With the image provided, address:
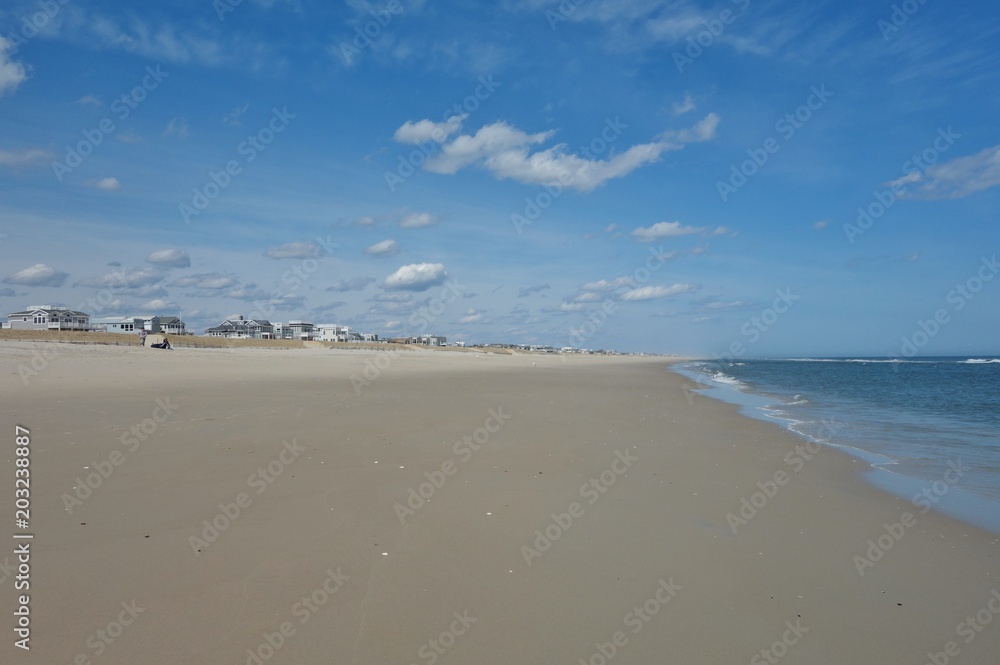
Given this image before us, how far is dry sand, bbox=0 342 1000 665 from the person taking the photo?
3.48 metres

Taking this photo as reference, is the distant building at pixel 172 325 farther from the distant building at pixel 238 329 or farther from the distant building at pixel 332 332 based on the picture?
the distant building at pixel 332 332

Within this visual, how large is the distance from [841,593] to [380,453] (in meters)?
6.20

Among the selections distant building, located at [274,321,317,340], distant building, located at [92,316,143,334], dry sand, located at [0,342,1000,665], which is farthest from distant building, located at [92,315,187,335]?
dry sand, located at [0,342,1000,665]

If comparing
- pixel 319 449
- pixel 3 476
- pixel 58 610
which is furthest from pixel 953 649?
pixel 3 476

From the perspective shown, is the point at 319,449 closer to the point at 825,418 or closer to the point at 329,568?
the point at 329,568

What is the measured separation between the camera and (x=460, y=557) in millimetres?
4730

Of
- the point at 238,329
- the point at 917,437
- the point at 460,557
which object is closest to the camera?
the point at 460,557

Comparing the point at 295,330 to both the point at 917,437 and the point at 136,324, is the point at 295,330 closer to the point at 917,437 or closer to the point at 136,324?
the point at 136,324

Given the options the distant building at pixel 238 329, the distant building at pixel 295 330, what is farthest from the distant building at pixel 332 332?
the distant building at pixel 238 329

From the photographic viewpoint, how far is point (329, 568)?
4348mm

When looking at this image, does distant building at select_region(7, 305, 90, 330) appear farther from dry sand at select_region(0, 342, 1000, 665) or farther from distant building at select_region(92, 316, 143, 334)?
dry sand at select_region(0, 342, 1000, 665)

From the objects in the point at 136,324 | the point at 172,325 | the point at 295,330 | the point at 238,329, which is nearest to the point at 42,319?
the point at 136,324

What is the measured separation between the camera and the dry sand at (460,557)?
3.48m

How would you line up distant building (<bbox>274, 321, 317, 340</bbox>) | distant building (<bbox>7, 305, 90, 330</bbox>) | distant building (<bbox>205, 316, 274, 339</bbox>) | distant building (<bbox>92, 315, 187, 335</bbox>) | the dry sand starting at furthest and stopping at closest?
distant building (<bbox>274, 321, 317, 340</bbox>) → distant building (<bbox>205, 316, 274, 339</bbox>) → distant building (<bbox>92, 315, 187, 335</bbox>) → distant building (<bbox>7, 305, 90, 330</bbox>) → the dry sand
